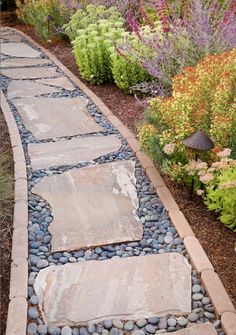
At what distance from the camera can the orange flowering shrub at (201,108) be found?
127 inches

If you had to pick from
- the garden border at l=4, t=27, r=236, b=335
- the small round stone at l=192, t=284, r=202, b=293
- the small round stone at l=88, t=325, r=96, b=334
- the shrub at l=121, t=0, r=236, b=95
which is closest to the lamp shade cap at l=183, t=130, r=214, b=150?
the garden border at l=4, t=27, r=236, b=335

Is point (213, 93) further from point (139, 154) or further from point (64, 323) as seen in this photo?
point (64, 323)

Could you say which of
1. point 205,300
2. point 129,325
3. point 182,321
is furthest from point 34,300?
point 205,300

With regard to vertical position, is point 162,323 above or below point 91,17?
below

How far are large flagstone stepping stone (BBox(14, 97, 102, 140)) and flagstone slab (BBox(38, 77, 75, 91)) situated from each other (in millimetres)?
462

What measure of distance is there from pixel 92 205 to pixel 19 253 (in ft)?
2.32

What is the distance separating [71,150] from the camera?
13.7 ft

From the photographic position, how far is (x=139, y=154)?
4004 mm

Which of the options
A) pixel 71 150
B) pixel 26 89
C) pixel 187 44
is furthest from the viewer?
pixel 26 89

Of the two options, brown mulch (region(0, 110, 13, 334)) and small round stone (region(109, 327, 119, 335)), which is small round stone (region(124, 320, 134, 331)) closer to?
small round stone (region(109, 327, 119, 335))

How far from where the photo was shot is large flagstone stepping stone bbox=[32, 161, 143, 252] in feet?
9.93

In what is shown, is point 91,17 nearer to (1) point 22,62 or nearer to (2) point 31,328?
(1) point 22,62

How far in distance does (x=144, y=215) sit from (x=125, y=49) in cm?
241

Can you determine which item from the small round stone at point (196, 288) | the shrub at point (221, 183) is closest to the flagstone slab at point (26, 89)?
the shrub at point (221, 183)
